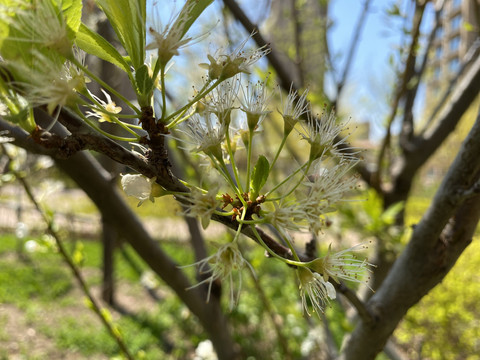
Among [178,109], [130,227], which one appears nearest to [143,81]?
[178,109]

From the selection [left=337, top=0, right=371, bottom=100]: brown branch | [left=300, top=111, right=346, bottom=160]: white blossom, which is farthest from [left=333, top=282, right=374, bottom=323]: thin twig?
[left=337, top=0, right=371, bottom=100]: brown branch

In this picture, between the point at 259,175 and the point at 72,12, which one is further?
the point at 259,175

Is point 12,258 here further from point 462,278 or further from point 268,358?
point 462,278

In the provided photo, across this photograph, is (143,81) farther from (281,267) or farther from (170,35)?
(281,267)

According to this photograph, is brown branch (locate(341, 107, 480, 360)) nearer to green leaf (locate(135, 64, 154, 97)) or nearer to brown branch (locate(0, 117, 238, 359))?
brown branch (locate(0, 117, 238, 359))

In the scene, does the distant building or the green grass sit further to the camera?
the green grass

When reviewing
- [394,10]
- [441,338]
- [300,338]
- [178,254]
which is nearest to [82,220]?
[178,254]

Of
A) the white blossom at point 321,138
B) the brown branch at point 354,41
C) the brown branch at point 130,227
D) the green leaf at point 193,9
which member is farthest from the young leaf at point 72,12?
the brown branch at point 354,41
